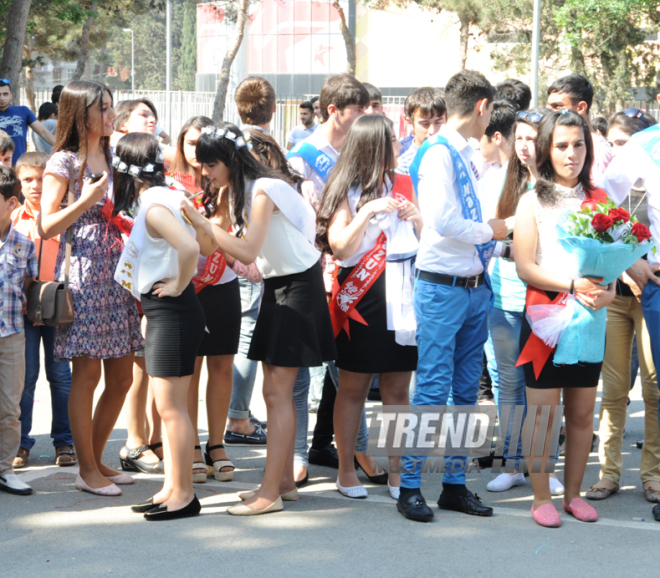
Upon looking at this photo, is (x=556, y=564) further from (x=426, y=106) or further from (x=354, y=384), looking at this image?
(x=426, y=106)

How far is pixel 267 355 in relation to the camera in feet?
13.0

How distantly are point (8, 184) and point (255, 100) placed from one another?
5.53 ft

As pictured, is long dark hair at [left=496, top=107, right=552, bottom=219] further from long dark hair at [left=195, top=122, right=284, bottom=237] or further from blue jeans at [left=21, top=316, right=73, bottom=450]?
blue jeans at [left=21, top=316, right=73, bottom=450]

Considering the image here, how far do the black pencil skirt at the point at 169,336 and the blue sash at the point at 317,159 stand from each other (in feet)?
4.47

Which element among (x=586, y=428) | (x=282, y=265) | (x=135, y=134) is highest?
(x=135, y=134)

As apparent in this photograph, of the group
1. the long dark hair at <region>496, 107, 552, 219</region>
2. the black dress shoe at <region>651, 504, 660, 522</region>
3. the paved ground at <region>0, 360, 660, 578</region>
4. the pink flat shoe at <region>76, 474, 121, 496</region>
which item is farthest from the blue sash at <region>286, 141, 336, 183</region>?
the black dress shoe at <region>651, 504, 660, 522</region>

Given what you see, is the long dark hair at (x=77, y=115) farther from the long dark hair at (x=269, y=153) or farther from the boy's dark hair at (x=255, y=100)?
the boy's dark hair at (x=255, y=100)

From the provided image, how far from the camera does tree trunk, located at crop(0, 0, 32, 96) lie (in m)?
13.1

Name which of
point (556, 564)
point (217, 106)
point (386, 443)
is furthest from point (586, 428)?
point (217, 106)

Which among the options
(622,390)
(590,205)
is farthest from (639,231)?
(622,390)

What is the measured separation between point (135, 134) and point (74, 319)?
37.7 inches

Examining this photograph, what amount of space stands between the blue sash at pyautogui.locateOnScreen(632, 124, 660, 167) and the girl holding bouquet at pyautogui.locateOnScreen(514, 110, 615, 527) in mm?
422

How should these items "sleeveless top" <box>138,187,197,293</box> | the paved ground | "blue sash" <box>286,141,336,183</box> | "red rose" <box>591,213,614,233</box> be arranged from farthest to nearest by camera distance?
"blue sash" <box>286,141,336,183</box>, "sleeveless top" <box>138,187,197,293</box>, "red rose" <box>591,213,614,233</box>, the paved ground

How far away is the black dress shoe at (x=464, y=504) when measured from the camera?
405 centimetres
